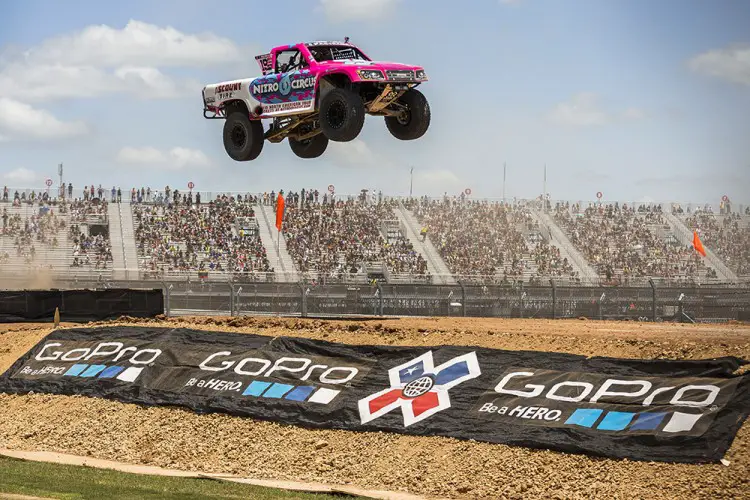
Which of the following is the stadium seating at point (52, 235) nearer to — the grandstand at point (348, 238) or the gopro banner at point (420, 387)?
the grandstand at point (348, 238)

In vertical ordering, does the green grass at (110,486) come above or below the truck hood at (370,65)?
below

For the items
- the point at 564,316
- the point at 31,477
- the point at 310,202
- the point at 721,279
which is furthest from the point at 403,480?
the point at 310,202

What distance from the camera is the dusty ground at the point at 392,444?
11961 millimetres

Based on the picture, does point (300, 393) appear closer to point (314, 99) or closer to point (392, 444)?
point (392, 444)

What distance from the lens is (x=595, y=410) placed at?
13.3 m

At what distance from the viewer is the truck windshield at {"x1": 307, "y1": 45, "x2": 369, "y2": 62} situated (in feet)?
67.1

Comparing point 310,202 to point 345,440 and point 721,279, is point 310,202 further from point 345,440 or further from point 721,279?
point 345,440

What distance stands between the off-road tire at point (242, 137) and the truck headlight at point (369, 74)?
369cm

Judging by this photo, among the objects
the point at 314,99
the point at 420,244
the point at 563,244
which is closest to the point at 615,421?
the point at 314,99

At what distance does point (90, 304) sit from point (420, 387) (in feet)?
41.0

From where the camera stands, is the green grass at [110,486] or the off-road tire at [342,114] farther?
the off-road tire at [342,114]

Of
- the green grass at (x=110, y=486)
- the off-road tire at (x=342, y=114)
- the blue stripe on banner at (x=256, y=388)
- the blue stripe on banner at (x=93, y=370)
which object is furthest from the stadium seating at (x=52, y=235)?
the green grass at (x=110, y=486)

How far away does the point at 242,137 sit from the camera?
870 inches

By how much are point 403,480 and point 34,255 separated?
36.0 metres
